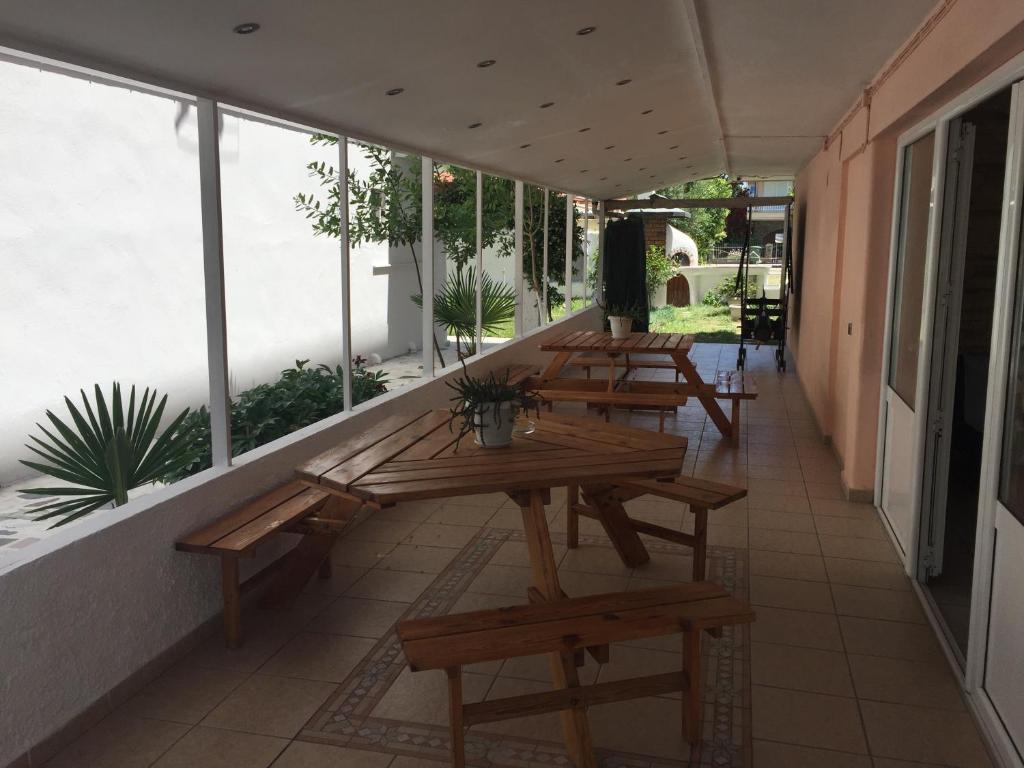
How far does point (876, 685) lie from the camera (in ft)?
9.75

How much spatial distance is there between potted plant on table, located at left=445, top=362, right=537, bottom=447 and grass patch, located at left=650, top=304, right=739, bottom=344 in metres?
11.0

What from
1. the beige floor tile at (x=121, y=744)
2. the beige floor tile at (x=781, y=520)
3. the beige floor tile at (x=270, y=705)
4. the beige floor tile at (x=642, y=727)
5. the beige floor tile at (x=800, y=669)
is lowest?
the beige floor tile at (x=121, y=744)

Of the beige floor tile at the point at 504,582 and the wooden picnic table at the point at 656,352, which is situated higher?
the wooden picnic table at the point at 656,352

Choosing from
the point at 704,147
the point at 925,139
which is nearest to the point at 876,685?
the point at 925,139

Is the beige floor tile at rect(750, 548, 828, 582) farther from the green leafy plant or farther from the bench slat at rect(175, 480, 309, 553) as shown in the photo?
the green leafy plant

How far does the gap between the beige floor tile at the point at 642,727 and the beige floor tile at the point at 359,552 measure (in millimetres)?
1671

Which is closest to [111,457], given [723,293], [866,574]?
[866,574]

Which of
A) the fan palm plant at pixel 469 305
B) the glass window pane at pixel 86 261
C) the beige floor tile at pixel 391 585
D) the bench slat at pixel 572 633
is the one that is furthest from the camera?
the fan palm plant at pixel 469 305

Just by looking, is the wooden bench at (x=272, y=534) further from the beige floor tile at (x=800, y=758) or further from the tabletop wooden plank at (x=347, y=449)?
the beige floor tile at (x=800, y=758)

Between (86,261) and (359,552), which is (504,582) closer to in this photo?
(359,552)

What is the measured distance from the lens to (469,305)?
24.4ft

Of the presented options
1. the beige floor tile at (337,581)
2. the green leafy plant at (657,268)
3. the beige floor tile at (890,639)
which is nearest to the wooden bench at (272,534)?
the beige floor tile at (337,581)

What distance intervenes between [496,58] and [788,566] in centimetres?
278

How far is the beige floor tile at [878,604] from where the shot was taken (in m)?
3.55
